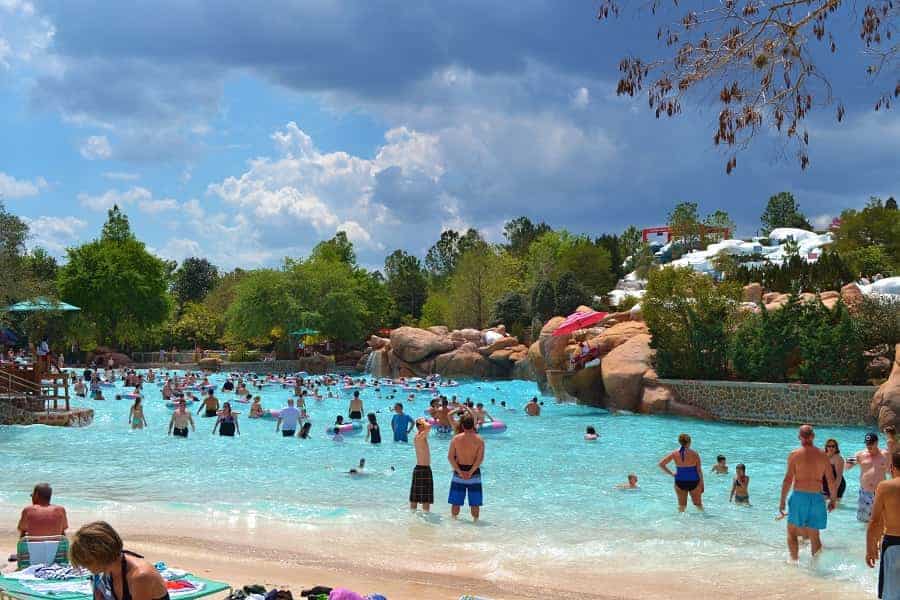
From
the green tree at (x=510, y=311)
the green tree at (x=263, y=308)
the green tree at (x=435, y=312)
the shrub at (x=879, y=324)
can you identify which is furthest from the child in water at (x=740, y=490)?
the green tree at (x=435, y=312)

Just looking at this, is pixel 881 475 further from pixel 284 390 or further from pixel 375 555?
pixel 284 390

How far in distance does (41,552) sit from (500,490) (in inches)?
318

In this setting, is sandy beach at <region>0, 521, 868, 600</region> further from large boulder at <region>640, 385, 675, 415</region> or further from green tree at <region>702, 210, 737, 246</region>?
green tree at <region>702, 210, 737, 246</region>

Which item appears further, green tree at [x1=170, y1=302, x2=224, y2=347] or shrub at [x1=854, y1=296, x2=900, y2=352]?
green tree at [x1=170, y1=302, x2=224, y2=347]

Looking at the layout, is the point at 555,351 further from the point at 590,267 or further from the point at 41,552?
the point at 590,267

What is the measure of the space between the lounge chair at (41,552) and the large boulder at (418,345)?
3761 cm

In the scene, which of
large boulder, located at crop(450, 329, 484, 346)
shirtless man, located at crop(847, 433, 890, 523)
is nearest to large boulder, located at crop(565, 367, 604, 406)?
large boulder, located at crop(450, 329, 484, 346)

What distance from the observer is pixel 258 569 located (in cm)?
838

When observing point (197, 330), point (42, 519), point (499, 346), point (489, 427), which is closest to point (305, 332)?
point (197, 330)

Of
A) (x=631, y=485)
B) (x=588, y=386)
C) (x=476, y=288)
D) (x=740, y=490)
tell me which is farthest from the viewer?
(x=476, y=288)

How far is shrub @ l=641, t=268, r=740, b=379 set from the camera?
84.8 ft

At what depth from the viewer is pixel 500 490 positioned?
13.6 meters

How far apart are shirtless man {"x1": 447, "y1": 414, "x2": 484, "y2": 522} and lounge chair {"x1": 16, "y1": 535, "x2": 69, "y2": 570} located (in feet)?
15.3

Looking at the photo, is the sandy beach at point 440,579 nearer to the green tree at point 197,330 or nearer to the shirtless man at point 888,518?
the shirtless man at point 888,518
